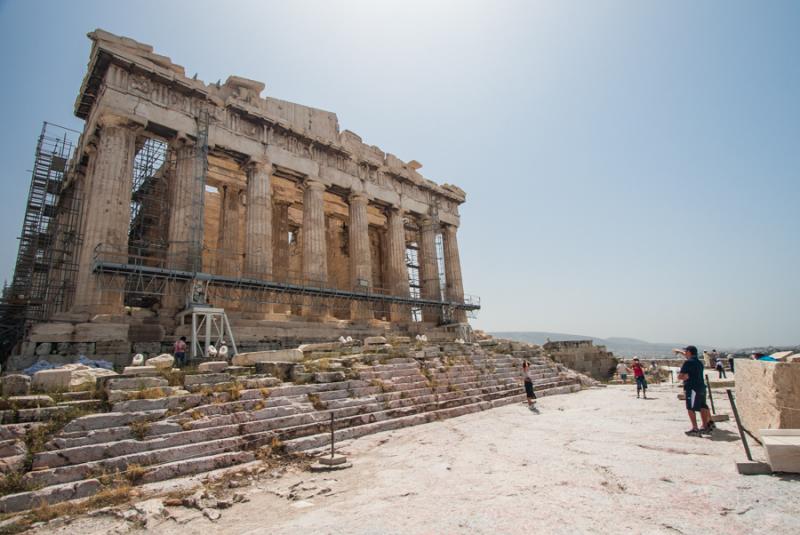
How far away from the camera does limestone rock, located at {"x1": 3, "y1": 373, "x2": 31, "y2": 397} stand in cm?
586

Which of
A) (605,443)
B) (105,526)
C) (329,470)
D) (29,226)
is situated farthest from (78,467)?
(29,226)

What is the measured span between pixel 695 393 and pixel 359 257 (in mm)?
17488

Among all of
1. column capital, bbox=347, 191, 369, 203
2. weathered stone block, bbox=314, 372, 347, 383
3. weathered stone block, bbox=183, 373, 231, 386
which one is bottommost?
weathered stone block, bbox=314, 372, 347, 383

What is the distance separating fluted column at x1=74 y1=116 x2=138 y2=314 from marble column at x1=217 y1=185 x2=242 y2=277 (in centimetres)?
395

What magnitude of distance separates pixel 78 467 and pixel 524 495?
502 cm

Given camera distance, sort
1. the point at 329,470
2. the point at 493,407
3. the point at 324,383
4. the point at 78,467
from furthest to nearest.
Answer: the point at 493,407, the point at 324,383, the point at 329,470, the point at 78,467

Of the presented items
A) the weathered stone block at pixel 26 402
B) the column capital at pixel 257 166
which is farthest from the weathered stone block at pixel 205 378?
the column capital at pixel 257 166

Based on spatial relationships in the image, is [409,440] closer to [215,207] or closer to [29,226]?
[215,207]

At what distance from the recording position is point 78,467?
487 centimetres

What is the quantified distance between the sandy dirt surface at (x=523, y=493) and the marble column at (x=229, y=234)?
1429 cm

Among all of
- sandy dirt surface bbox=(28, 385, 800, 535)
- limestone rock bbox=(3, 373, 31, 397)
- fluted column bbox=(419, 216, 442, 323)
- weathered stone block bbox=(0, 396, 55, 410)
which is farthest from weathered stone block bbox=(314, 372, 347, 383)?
fluted column bbox=(419, 216, 442, 323)

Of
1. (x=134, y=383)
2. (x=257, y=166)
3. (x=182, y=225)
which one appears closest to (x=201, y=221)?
(x=182, y=225)

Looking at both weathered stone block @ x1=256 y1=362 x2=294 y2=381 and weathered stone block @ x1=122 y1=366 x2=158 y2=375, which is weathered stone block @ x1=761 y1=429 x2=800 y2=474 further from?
weathered stone block @ x1=122 y1=366 x2=158 y2=375

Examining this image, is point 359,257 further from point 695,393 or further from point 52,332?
point 695,393
